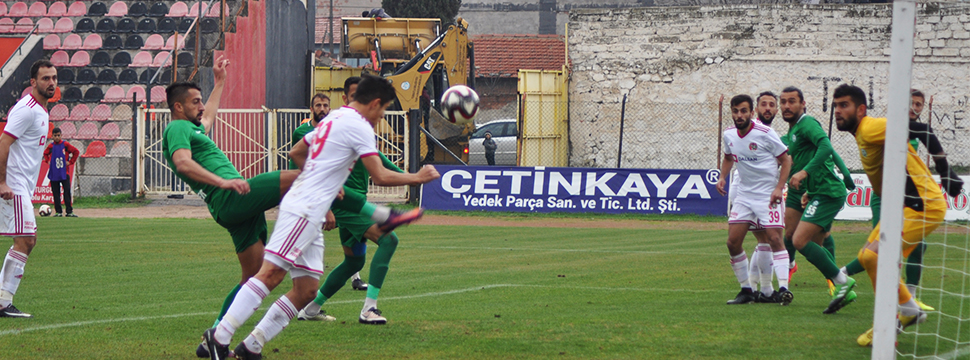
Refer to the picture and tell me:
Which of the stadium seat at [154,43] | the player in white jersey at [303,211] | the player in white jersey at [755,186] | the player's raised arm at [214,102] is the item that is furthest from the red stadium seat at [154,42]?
the player in white jersey at [303,211]

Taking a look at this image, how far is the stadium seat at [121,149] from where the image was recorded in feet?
74.9

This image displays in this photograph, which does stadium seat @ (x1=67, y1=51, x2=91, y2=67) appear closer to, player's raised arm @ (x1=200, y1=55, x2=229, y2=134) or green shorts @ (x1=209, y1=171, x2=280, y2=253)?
player's raised arm @ (x1=200, y1=55, x2=229, y2=134)

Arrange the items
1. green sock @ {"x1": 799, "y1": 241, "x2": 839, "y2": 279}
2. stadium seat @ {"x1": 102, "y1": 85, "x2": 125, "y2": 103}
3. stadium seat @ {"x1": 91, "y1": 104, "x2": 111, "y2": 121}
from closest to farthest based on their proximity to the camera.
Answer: green sock @ {"x1": 799, "y1": 241, "x2": 839, "y2": 279}
stadium seat @ {"x1": 91, "y1": 104, "x2": 111, "y2": 121}
stadium seat @ {"x1": 102, "y1": 85, "x2": 125, "y2": 103}

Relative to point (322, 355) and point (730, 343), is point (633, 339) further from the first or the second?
point (322, 355)

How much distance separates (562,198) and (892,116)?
45.0 feet

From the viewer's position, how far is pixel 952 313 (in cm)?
724

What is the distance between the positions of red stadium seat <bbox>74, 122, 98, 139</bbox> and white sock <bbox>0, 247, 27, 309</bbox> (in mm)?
17733

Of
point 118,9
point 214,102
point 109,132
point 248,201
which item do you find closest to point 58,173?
point 109,132

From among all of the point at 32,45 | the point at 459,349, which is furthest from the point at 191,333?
the point at 32,45

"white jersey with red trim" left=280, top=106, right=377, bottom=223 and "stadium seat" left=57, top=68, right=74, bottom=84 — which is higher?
"stadium seat" left=57, top=68, right=74, bottom=84

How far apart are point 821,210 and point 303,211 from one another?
497 cm

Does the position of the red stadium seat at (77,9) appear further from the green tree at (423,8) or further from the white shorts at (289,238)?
the white shorts at (289,238)

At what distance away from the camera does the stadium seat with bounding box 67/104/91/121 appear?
77.9ft

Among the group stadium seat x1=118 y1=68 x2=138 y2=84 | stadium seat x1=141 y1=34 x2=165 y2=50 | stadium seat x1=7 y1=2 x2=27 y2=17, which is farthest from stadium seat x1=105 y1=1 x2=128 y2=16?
stadium seat x1=118 y1=68 x2=138 y2=84
